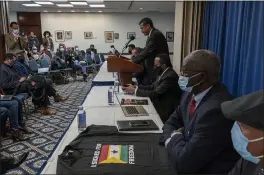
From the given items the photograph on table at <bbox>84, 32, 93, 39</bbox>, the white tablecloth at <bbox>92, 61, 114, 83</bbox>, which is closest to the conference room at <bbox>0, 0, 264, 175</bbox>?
the white tablecloth at <bbox>92, 61, 114, 83</bbox>

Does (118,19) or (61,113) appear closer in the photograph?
(61,113)

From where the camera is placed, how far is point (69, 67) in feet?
27.6

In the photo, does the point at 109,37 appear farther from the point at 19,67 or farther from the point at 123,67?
the point at 123,67

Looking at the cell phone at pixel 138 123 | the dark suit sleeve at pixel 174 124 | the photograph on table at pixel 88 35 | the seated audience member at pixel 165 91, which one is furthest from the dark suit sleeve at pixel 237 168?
the photograph on table at pixel 88 35

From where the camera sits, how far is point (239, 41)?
226 cm

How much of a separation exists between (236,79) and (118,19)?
11.3 metres

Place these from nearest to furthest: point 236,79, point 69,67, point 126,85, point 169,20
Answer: point 236,79, point 126,85, point 69,67, point 169,20

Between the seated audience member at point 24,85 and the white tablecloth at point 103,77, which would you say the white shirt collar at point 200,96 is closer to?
the white tablecloth at point 103,77

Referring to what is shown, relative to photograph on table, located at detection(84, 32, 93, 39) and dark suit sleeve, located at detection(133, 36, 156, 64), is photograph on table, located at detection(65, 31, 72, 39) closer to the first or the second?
photograph on table, located at detection(84, 32, 93, 39)

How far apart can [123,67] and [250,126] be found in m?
2.34

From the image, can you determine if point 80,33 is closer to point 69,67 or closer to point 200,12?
point 69,67

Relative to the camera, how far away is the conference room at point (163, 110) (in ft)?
4.16

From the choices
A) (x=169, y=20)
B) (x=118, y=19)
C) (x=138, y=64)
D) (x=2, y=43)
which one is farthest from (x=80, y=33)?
(x=138, y=64)

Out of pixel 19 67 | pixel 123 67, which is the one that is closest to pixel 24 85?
pixel 19 67
